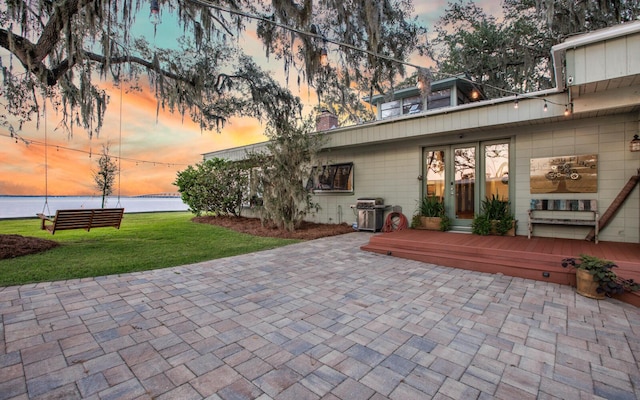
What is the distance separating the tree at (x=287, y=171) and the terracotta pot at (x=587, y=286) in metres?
5.53

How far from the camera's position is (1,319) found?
2.44 m

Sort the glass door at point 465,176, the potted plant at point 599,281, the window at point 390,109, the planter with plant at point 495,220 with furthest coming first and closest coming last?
the window at point 390,109 → the glass door at point 465,176 → the planter with plant at point 495,220 → the potted plant at point 599,281

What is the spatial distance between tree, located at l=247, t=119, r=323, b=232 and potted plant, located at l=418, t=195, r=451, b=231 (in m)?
3.01

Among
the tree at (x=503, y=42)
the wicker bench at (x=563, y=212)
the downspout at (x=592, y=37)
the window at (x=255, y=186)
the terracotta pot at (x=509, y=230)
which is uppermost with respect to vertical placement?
the tree at (x=503, y=42)

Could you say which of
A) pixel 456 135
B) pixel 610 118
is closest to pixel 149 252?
pixel 456 135

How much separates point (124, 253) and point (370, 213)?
5515 millimetres

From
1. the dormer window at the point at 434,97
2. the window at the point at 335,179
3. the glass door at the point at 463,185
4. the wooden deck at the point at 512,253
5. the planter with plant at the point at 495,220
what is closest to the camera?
the wooden deck at the point at 512,253

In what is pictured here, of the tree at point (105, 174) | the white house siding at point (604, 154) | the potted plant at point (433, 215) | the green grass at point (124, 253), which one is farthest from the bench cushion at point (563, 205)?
the tree at point (105, 174)

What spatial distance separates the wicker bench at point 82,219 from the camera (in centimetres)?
585

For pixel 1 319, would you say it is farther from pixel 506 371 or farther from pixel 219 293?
pixel 506 371

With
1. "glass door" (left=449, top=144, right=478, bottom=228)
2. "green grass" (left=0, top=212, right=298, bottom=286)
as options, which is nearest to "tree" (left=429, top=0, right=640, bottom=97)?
"glass door" (left=449, top=144, right=478, bottom=228)

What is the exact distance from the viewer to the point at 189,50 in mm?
8609

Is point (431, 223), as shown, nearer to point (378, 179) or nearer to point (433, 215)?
point (433, 215)

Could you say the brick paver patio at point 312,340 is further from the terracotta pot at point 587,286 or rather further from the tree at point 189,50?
the tree at point 189,50
